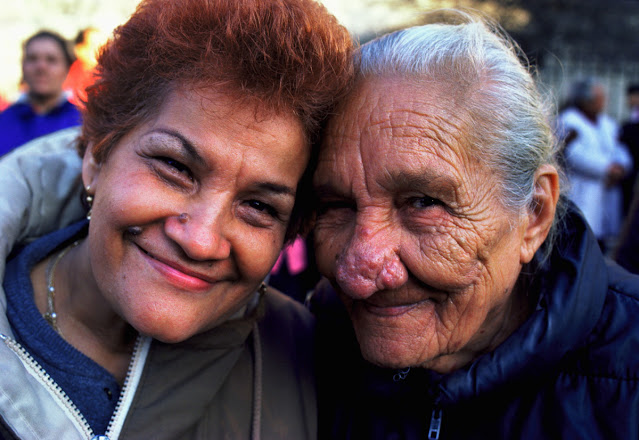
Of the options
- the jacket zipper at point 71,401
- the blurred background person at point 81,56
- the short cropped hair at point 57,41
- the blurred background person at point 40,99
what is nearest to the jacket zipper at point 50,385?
the jacket zipper at point 71,401

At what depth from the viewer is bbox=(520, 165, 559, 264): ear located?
192 centimetres

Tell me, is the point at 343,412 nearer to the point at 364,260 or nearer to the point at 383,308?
the point at 383,308

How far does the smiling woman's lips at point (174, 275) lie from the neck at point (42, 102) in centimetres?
423

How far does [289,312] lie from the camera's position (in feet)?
7.63

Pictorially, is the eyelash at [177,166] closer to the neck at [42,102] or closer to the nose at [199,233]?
the nose at [199,233]

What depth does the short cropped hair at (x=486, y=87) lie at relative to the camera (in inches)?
69.6

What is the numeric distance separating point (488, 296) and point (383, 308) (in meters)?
0.34

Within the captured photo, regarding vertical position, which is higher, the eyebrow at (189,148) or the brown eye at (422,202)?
the eyebrow at (189,148)

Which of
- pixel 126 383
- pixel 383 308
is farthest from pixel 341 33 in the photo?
pixel 126 383

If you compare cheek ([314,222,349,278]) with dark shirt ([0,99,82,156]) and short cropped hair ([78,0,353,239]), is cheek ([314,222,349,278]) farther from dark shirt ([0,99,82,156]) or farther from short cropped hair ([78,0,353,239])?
dark shirt ([0,99,82,156])

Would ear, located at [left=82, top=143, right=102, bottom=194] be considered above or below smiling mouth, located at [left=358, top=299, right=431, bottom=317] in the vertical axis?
above

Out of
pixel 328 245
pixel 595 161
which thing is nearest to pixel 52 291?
pixel 328 245

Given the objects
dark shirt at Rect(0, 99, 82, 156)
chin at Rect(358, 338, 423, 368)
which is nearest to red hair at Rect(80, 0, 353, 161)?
chin at Rect(358, 338, 423, 368)

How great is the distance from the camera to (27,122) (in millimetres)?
4973
